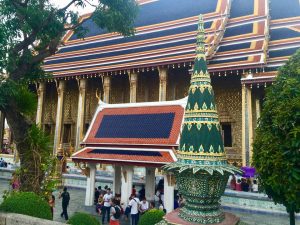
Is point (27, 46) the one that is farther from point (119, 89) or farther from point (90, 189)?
point (119, 89)

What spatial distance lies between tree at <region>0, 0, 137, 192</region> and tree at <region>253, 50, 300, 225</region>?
15.0 ft

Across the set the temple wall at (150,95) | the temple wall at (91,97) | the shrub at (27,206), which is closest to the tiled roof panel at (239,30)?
the temple wall at (150,95)

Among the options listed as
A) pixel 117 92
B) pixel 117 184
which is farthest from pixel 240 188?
pixel 117 92

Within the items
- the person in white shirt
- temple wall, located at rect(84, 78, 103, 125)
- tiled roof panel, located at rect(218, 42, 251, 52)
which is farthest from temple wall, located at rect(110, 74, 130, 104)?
the person in white shirt

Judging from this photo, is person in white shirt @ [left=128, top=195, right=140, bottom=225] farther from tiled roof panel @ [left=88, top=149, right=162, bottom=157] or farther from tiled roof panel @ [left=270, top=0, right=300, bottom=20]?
tiled roof panel @ [left=270, top=0, right=300, bottom=20]

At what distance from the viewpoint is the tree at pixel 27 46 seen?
268 inches

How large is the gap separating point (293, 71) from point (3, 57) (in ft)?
18.7

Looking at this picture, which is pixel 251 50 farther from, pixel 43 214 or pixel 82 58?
pixel 43 214

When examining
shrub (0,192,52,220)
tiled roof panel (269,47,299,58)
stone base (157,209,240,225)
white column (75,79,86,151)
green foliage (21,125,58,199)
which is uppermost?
tiled roof panel (269,47,299,58)

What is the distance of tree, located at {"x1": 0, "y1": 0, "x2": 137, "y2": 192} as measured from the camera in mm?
6805

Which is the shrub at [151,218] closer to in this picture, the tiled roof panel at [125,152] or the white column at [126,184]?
the tiled roof panel at [125,152]

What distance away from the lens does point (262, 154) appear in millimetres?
4777

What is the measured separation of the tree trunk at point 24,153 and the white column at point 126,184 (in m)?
4.12

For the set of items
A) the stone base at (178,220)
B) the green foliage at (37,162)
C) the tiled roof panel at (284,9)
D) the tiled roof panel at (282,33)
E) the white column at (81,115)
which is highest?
the tiled roof panel at (284,9)
